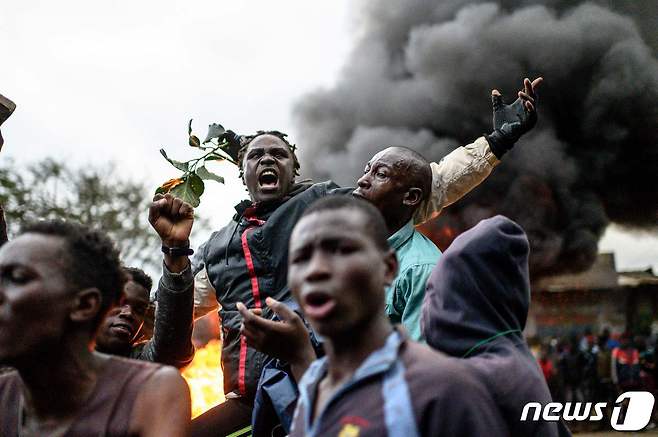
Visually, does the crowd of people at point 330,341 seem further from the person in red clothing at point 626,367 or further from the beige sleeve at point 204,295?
the person in red clothing at point 626,367

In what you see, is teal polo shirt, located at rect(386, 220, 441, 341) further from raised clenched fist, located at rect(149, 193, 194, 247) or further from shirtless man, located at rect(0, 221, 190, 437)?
shirtless man, located at rect(0, 221, 190, 437)

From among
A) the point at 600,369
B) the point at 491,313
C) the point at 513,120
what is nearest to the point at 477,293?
the point at 491,313

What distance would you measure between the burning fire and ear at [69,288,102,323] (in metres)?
2.37

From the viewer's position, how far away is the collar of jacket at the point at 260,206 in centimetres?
384

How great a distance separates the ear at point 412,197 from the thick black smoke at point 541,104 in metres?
12.7

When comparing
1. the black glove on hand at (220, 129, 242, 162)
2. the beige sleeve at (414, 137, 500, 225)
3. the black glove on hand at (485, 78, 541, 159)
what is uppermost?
the black glove on hand at (220, 129, 242, 162)

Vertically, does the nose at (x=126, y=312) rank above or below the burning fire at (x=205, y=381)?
above

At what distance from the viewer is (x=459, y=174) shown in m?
4.23

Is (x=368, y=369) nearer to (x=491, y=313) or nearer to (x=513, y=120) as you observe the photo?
(x=491, y=313)

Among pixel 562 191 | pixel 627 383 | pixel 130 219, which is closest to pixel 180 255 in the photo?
pixel 627 383

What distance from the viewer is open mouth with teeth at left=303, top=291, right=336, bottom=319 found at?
71.3 inches

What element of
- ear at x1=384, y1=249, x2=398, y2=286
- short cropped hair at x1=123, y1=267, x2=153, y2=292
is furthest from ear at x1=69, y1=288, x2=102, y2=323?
short cropped hair at x1=123, y1=267, x2=153, y2=292

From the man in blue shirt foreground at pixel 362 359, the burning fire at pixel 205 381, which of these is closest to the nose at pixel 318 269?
the man in blue shirt foreground at pixel 362 359

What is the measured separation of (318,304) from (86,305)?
2.64 ft
